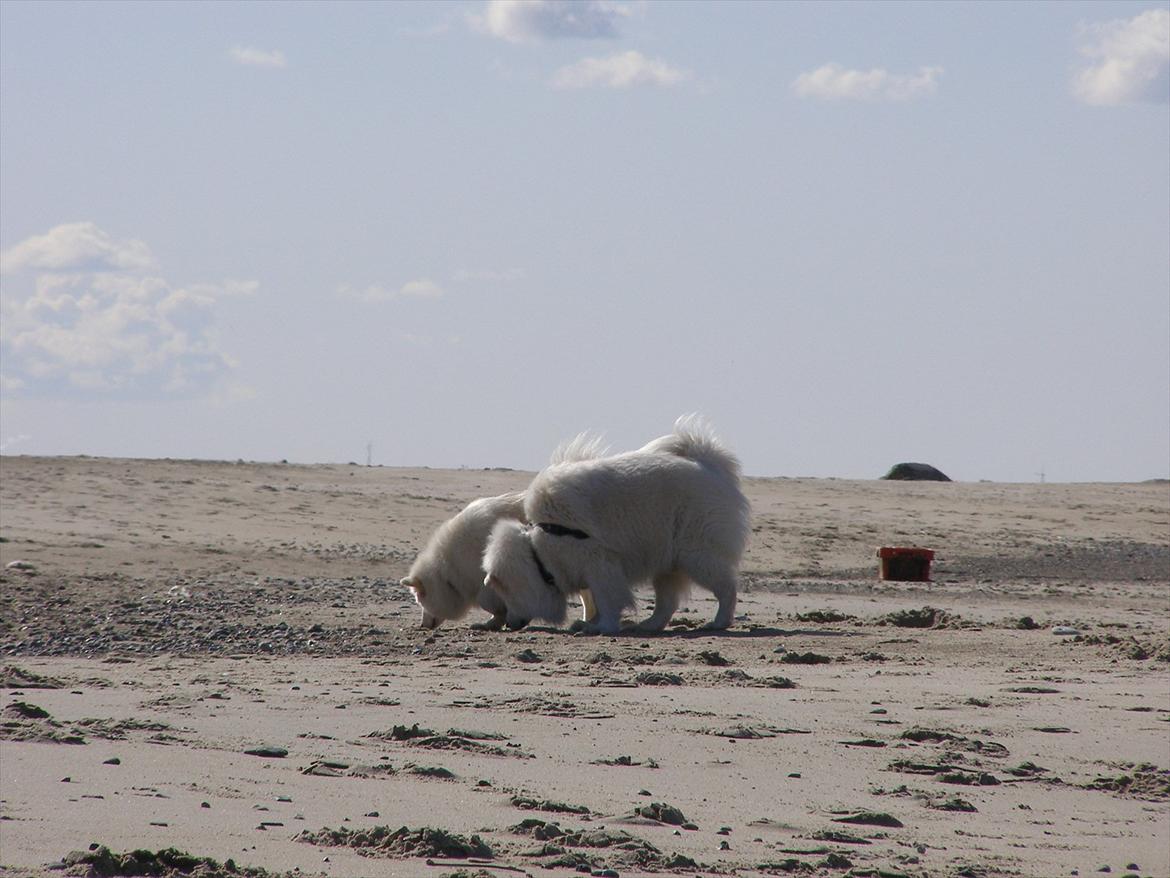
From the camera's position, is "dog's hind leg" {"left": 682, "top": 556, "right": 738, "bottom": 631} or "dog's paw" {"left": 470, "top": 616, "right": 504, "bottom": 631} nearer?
"dog's hind leg" {"left": 682, "top": 556, "right": 738, "bottom": 631}

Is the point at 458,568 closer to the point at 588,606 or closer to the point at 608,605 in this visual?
the point at 588,606

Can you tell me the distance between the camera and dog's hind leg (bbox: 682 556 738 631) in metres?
13.1

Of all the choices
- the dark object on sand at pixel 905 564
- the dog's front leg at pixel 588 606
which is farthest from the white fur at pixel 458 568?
the dark object on sand at pixel 905 564

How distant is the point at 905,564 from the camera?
18.4 metres

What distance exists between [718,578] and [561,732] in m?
5.39

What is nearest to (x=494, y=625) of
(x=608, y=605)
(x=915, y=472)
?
(x=608, y=605)

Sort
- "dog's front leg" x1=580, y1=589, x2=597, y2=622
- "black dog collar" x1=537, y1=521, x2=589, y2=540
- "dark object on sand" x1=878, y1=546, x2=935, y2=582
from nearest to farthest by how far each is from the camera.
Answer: "black dog collar" x1=537, y1=521, x2=589, y2=540, "dog's front leg" x1=580, y1=589, x2=597, y2=622, "dark object on sand" x1=878, y1=546, x2=935, y2=582

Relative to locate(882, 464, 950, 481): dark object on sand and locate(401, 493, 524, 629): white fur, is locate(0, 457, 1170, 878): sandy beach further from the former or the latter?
locate(882, 464, 950, 481): dark object on sand

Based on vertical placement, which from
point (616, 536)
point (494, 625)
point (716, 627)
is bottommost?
point (494, 625)

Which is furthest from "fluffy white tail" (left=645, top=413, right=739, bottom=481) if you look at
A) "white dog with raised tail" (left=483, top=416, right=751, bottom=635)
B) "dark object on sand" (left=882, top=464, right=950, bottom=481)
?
"dark object on sand" (left=882, top=464, right=950, bottom=481)

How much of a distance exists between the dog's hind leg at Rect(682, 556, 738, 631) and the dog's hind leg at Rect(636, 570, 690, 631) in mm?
275

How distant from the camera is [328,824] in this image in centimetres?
573

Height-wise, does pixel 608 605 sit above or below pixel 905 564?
below

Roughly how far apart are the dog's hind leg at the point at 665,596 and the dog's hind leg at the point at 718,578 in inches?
10.8
